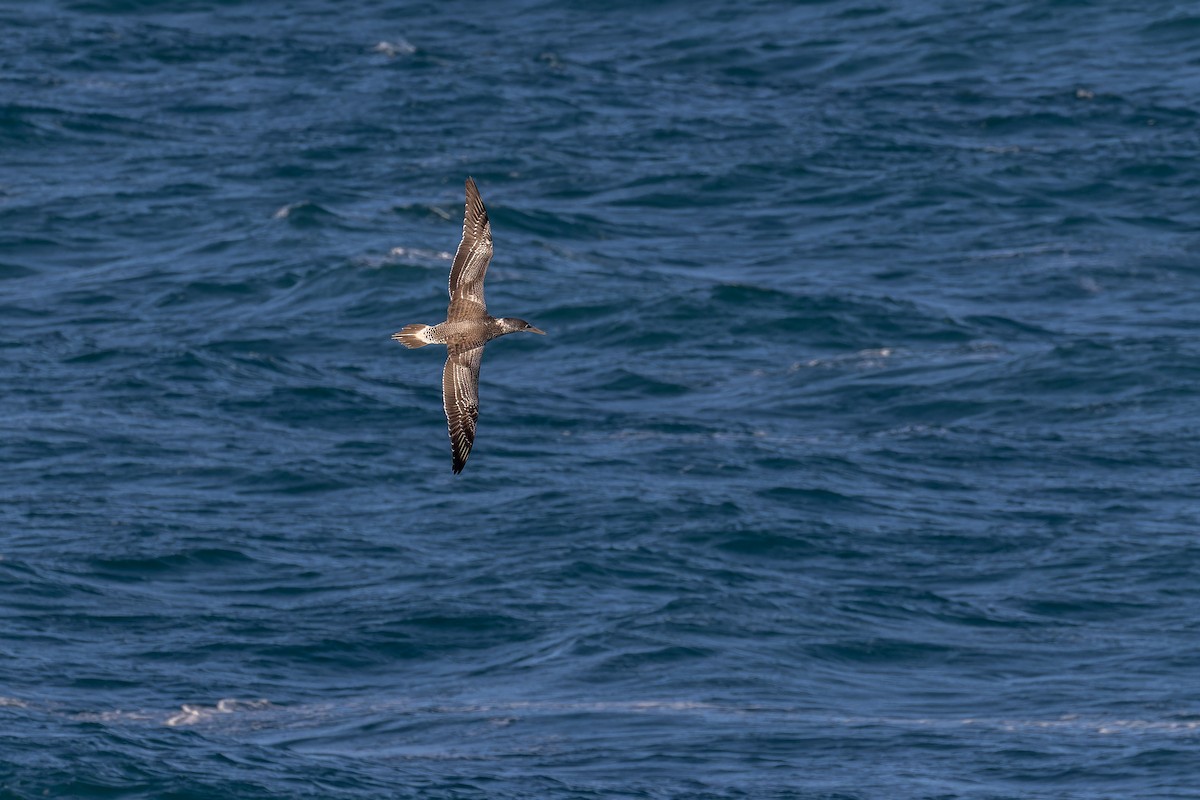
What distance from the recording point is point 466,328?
2152cm

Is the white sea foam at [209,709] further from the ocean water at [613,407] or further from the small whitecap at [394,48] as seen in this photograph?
the small whitecap at [394,48]

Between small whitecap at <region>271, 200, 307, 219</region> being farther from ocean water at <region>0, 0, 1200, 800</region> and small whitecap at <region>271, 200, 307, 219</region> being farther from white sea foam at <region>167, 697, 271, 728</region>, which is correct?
white sea foam at <region>167, 697, 271, 728</region>

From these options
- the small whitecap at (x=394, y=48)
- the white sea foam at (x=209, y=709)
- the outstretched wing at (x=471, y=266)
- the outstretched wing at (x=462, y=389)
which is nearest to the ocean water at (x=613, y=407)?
the white sea foam at (x=209, y=709)

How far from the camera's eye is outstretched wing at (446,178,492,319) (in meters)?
21.5

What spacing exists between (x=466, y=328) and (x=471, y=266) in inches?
22.6

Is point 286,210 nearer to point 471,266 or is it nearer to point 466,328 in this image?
point 471,266

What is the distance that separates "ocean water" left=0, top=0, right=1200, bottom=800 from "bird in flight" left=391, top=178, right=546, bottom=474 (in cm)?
1070

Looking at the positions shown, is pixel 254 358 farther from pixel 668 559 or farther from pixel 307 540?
pixel 668 559

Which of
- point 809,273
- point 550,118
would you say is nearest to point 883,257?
point 809,273

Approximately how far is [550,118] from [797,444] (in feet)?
61.3

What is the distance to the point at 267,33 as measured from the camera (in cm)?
6756

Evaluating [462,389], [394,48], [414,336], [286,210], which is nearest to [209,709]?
[462,389]

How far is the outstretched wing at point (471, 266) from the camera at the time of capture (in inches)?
845

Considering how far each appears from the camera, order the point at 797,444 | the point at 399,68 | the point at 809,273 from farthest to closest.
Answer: the point at 399,68 < the point at 809,273 < the point at 797,444
